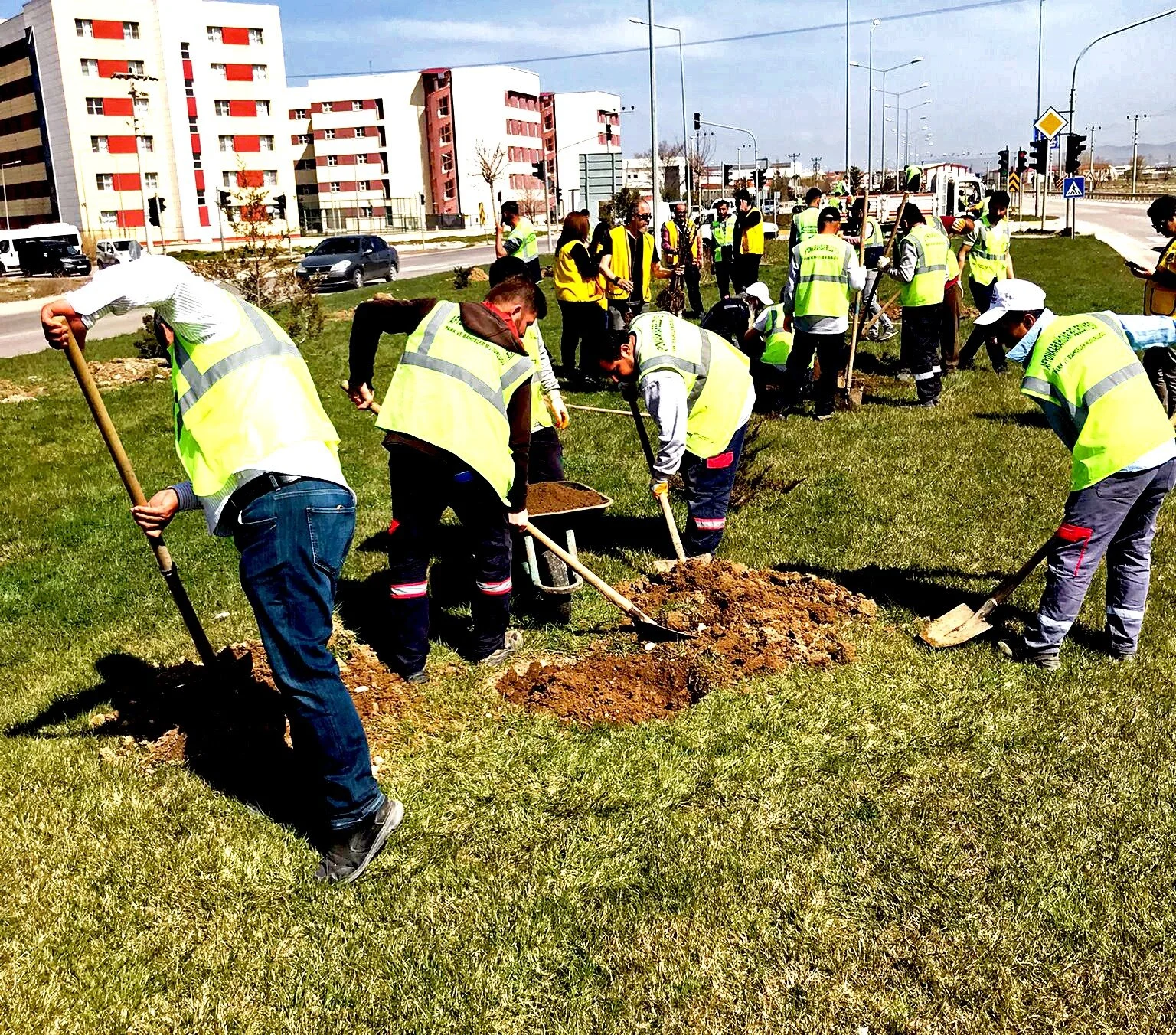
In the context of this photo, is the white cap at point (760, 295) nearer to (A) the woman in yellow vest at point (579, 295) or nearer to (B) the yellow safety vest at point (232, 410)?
(A) the woman in yellow vest at point (579, 295)

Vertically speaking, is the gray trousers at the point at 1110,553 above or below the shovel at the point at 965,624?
above

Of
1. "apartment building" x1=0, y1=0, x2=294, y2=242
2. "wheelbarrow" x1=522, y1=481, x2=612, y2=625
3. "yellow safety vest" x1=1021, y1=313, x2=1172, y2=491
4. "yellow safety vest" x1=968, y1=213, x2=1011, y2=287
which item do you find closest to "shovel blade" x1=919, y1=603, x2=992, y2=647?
"yellow safety vest" x1=1021, y1=313, x2=1172, y2=491

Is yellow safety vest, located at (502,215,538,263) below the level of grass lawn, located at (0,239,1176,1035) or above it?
above

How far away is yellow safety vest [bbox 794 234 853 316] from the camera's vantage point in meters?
10.1

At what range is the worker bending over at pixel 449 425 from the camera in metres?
4.57

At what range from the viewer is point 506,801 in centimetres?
420

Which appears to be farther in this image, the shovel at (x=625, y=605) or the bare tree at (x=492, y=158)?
the bare tree at (x=492, y=158)

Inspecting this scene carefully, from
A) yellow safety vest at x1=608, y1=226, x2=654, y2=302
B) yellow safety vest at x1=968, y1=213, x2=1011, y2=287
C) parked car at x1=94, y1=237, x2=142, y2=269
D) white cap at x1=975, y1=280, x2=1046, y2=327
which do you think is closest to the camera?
parked car at x1=94, y1=237, x2=142, y2=269

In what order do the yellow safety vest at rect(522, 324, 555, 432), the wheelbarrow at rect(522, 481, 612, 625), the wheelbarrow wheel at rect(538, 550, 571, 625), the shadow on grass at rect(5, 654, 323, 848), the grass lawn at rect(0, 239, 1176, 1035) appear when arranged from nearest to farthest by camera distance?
the grass lawn at rect(0, 239, 1176, 1035) < the shadow on grass at rect(5, 654, 323, 848) < the wheelbarrow at rect(522, 481, 612, 625) < the wheelbarrow wheel at rect(538, 550, 571, 625) < the yellow safety vest at rect(522, 324, 555, 432)

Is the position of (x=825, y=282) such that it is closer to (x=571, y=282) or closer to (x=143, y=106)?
(x=571, y=282)

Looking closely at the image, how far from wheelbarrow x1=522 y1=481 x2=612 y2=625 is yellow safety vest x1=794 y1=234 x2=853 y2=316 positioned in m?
4.90

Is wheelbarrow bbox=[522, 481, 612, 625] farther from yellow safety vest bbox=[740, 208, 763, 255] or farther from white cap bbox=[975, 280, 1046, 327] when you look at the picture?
yellow safety vest bbox=[740, 208, 763, 255]

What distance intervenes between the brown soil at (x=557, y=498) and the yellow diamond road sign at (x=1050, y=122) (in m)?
25.6

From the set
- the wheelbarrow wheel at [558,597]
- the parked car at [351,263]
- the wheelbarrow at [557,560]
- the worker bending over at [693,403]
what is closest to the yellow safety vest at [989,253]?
the worker bending over at [693,403]
